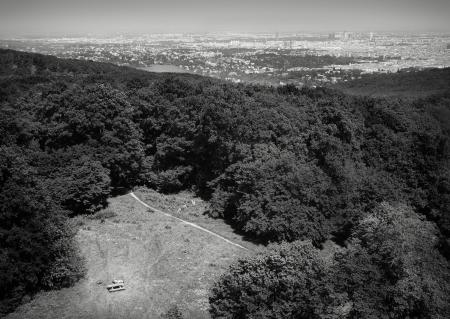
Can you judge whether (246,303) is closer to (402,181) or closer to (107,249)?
(107,249)

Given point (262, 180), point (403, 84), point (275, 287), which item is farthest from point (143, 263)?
point (403, 84)

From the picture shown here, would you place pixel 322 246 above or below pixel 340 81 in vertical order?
below

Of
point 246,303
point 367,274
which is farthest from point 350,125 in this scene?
point 246,303

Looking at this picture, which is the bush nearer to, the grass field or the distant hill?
the grass field

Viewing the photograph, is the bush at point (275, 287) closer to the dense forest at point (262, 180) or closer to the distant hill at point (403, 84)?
the dense forest at point (262, 180)

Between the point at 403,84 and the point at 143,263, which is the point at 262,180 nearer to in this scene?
the point at 143,263
